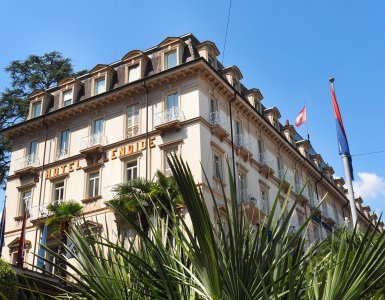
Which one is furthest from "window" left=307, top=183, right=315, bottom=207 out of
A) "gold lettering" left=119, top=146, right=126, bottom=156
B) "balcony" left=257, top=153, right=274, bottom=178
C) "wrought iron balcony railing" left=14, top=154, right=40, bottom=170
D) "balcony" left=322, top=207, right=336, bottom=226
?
"wrought iron balcony railing" left=14, top=154, right=40, bottom=170

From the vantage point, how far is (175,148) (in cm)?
2502

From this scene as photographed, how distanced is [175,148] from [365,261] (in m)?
20.9

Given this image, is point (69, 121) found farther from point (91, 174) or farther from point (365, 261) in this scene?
point (365, 261)

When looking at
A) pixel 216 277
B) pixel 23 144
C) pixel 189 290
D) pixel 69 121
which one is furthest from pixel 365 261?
pixel 23 144

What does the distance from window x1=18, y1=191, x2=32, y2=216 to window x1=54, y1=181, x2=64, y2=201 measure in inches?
74.8

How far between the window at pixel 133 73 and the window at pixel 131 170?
484 centimetres

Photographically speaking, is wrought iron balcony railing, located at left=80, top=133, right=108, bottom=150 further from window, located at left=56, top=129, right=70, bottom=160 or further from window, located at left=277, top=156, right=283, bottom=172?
window, located at left=277, top=156, right=283, bottom=172

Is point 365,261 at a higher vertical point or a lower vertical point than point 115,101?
lower

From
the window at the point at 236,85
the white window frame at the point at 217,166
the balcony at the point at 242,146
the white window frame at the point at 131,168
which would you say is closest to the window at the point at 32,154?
the white window frame at the point at 131,168

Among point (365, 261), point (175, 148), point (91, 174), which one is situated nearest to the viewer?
point (365, 261)

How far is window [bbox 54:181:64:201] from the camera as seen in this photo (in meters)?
28.4

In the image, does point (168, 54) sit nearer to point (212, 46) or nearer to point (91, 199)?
point (212, 46)

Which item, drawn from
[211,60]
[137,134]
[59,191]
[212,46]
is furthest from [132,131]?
[212,46]

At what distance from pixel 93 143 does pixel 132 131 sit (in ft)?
8.02
